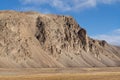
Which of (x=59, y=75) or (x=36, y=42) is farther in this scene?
(x=36, y=42)

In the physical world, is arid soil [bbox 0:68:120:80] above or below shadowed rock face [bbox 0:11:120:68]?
below

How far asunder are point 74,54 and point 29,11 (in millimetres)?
35931

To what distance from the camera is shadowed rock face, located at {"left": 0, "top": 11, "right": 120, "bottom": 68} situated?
156750mm

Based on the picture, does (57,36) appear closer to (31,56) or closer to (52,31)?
(52,31)

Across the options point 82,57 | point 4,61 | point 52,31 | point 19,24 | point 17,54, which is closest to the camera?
point 4,61

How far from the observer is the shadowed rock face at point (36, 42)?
514 ft

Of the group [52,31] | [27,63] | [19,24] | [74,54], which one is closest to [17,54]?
[27,63]

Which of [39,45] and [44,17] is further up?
[44,17]

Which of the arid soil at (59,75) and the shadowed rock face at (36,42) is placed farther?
the shadowed rock face at (36,42)

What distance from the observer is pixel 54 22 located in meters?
190

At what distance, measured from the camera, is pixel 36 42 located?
6929 inches

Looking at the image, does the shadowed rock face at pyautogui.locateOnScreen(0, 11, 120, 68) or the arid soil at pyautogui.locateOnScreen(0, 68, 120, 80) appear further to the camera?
the shadowed rock face at pyautogui.locateOnScreen(0, 11, 120, 68)

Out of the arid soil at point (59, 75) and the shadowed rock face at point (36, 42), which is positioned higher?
the shadowed rock face at point (36, 42)

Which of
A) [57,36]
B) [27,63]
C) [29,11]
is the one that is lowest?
[27,63]
